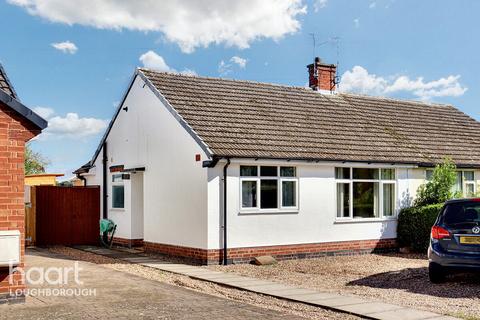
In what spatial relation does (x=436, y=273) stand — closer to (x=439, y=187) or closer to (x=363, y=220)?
(x=363, y=220)

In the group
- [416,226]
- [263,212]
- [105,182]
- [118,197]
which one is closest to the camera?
[263,212]

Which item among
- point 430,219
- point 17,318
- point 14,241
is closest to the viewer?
point 17,318

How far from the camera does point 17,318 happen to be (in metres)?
8.52

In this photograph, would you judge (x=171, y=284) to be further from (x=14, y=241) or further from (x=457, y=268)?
(x=457, y=268)

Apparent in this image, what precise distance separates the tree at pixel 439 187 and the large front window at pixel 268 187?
5035 mm

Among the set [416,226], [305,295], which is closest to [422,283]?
[305,295]

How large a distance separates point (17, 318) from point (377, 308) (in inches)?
216

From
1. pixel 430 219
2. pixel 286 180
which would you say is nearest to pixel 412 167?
pixel 430 219

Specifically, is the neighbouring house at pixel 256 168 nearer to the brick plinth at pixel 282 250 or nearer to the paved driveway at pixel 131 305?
the brick plinth at pixel 282 250

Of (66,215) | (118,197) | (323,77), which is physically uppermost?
(323,77)

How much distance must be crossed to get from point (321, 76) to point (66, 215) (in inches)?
427

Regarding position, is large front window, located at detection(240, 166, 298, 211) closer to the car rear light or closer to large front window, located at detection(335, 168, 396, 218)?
large front window, located at detection(335, 168, 396, 218)

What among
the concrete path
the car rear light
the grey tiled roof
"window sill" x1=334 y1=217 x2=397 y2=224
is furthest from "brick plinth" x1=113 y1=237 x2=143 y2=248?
the car rear light

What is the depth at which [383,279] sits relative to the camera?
13180mm
